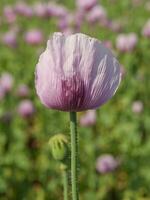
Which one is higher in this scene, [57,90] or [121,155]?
[57,90]

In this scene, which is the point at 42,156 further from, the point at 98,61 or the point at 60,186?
the point at 98,61

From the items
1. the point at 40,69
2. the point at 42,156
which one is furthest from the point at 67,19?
the point at 40,69

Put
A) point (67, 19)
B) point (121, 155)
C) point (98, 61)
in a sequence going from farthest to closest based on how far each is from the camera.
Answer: point (67, 19) < point (121, 155) < point (98, 61)

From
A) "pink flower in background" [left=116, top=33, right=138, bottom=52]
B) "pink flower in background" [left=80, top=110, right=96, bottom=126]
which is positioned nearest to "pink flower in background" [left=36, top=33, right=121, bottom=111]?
"pink flower in background" [left=80, top=110, right=96, bottom=126]

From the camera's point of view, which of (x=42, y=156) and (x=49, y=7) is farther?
(x=49, y=7)

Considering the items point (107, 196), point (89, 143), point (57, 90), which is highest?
point (57, 90)

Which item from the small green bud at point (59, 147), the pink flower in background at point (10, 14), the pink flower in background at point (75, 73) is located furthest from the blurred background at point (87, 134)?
the pink flower in background at point (75, 73)

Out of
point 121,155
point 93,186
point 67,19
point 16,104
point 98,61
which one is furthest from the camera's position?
point 67,19
